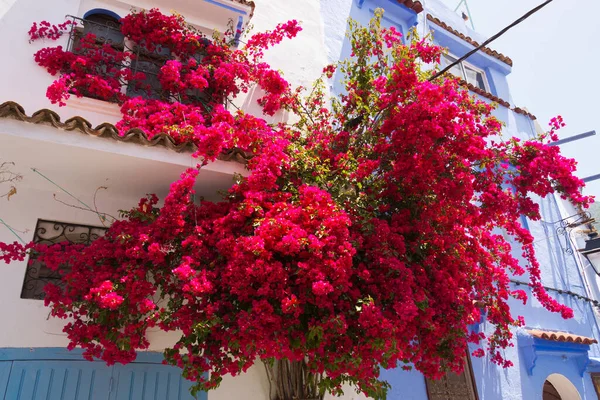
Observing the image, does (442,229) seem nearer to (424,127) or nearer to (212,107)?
(424,127)

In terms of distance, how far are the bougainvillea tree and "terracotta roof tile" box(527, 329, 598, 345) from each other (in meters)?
2.14

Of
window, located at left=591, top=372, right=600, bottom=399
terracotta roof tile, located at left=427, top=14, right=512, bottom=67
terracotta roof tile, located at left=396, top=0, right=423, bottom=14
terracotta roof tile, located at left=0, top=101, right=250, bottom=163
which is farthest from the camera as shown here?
terracotta roof tile, located at left=427, top=14, right=512, bottom=67

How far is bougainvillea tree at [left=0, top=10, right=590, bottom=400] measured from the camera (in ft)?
10.7

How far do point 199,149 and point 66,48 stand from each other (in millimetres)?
2649

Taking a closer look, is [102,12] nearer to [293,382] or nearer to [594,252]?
[293,382]

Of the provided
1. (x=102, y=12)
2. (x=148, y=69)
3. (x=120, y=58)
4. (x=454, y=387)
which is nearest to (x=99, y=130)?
(x=120, y=58)

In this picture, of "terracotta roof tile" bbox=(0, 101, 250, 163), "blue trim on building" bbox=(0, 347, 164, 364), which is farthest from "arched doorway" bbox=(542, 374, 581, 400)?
"blue trim on building" bbox=(0, 347, 164, 364)

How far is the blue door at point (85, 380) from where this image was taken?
353 cm

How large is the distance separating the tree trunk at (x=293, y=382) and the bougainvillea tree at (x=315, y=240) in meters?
0.02

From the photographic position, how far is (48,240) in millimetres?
4184

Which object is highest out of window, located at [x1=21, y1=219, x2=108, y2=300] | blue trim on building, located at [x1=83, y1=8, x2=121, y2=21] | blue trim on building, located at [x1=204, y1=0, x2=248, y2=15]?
blue trim on building, located at [x1=204, y1=0, x2=248, y2=15]

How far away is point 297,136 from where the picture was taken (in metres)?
5.04

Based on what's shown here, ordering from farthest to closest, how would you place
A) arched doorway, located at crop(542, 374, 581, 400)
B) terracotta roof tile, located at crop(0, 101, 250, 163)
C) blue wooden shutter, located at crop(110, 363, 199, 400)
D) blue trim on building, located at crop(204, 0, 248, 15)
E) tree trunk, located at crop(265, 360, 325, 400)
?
arched doorway, located at crop(542, 374, 581, 400), blue trim on building, located at crop(204, 0, 248, 15), tree trunk, located at crop(265, 360, 325, 400), blue wooden shutter, located at crop(110, 363, 199, 400), terracotta roof tile, located at crop(0, 101, 250, 163)

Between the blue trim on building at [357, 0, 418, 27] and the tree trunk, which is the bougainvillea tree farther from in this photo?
the blue trim on building at [357, 0, 418, 27]
